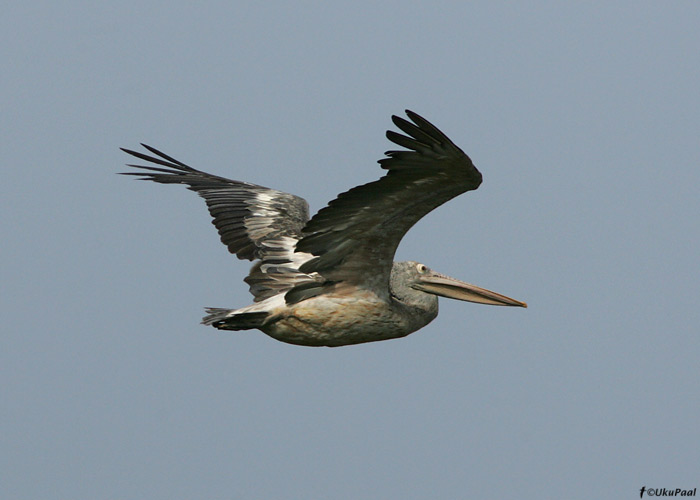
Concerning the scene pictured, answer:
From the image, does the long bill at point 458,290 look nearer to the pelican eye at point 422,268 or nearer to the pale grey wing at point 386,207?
the pelican eye at point 422,268

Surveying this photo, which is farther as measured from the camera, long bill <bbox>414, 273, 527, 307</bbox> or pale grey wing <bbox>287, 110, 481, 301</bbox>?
long bill <bbox>414, 273, 527, 307</bbox>

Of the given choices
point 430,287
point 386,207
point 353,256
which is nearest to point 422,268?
point 430,287

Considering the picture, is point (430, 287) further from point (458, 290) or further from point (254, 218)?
point (254, 218)

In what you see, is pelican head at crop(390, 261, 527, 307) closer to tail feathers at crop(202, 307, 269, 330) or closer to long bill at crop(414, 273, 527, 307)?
long bill at crop(414, 273, 527, 307)

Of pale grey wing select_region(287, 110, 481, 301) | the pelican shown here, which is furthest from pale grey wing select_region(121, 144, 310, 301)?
pale grey wing select_region(287, 110, 481, 301)

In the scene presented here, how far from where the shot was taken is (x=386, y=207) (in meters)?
7.78

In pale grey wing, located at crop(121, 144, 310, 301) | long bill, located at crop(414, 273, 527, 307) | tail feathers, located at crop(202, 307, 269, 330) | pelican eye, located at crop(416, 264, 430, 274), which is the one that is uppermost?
pale grey wing, located at crop(121, 144, 310, 301)

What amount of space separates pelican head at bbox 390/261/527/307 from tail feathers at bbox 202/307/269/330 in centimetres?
133

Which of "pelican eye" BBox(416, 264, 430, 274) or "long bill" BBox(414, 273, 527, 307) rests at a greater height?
"pelican eye" BBox(416, 264, 430, 274)

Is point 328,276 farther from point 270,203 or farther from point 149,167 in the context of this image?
point 149,167

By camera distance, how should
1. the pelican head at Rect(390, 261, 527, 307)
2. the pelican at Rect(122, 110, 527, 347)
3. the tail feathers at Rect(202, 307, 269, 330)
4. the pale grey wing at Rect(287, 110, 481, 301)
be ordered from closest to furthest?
the pale grey wing at Rect(287, 110, 481, 301), the pelican at Rect(122, 110, 527, 347), the tail feathers at Rect(202, 307, 269, 330), the pelican head at Rect(390, 261, 527, 307)

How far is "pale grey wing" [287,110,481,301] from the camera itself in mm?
7168

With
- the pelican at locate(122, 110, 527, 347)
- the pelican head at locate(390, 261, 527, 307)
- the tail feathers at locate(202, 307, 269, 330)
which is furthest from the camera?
the pelican head at locate(390, 261, 527, 307)

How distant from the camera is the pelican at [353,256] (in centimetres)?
739
